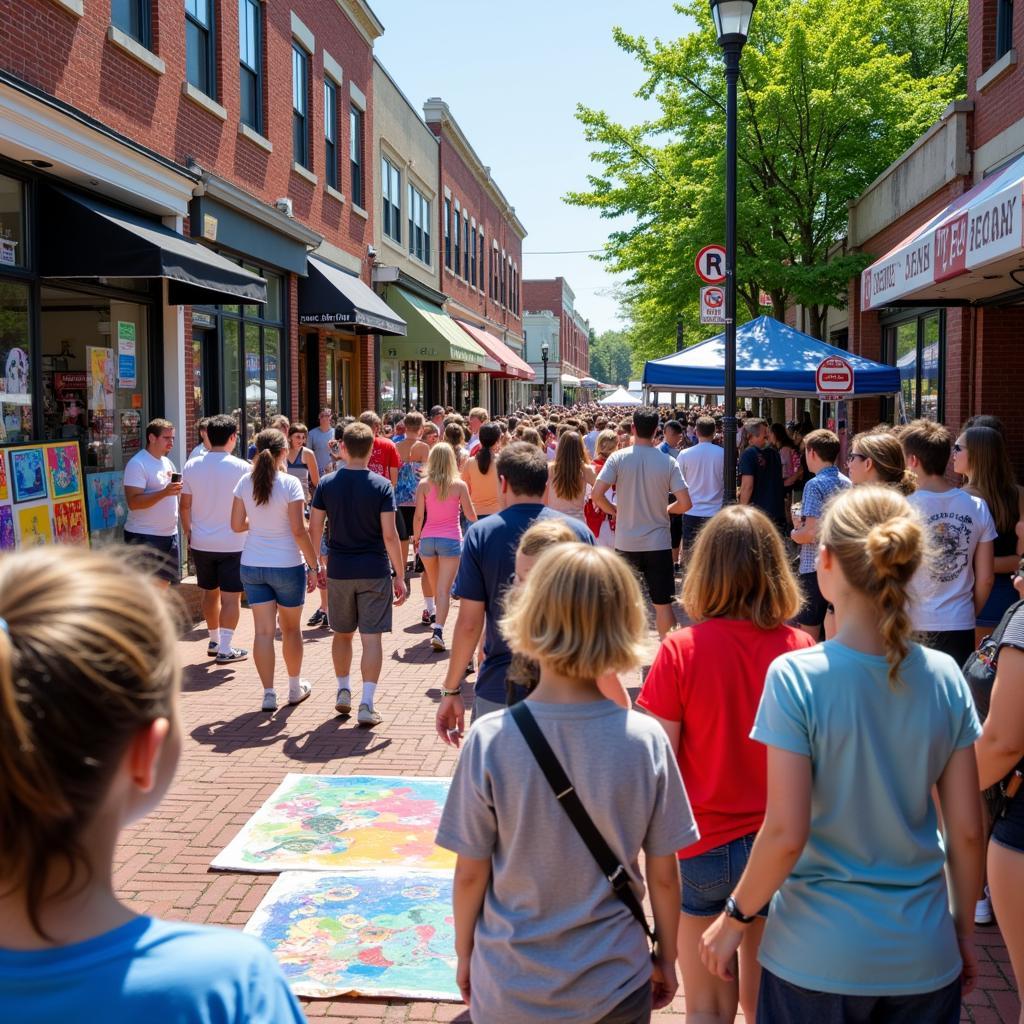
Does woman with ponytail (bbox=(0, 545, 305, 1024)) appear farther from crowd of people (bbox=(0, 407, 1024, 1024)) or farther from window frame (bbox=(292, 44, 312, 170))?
window frame (bbox=(292, 44, 312, 170))

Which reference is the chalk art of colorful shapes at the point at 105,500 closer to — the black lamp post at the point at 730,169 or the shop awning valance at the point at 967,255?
the black lamp post at the point at 730,169

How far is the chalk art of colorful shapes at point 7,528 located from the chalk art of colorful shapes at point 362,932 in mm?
5067

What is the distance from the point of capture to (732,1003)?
324 cm

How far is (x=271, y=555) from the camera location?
7852 millimetres

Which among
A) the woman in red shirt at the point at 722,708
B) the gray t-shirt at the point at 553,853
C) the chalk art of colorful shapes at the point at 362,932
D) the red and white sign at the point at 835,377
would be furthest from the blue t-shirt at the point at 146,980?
the red and white sign at the point at 835,377

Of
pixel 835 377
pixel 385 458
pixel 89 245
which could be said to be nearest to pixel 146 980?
pixel 89 245

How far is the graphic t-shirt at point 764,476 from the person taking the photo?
1159 centimetres

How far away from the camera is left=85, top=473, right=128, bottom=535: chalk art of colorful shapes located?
10.8 m

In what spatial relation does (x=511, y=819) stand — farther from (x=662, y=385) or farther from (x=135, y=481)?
(x=662, y=385)

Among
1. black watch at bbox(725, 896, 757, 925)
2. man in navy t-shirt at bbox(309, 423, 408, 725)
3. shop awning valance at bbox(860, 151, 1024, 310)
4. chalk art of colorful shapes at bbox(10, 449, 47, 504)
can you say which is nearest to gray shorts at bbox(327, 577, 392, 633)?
man in navy t-shirt at bbox(309, 423, 408, 725)

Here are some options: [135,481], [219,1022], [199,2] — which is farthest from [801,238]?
[219,1022]

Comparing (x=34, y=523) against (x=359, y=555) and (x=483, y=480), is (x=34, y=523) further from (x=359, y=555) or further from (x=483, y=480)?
(x=483, y=480)

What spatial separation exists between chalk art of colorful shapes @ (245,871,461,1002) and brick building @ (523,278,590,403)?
66.2m

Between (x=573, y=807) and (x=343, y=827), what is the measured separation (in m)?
3.46
